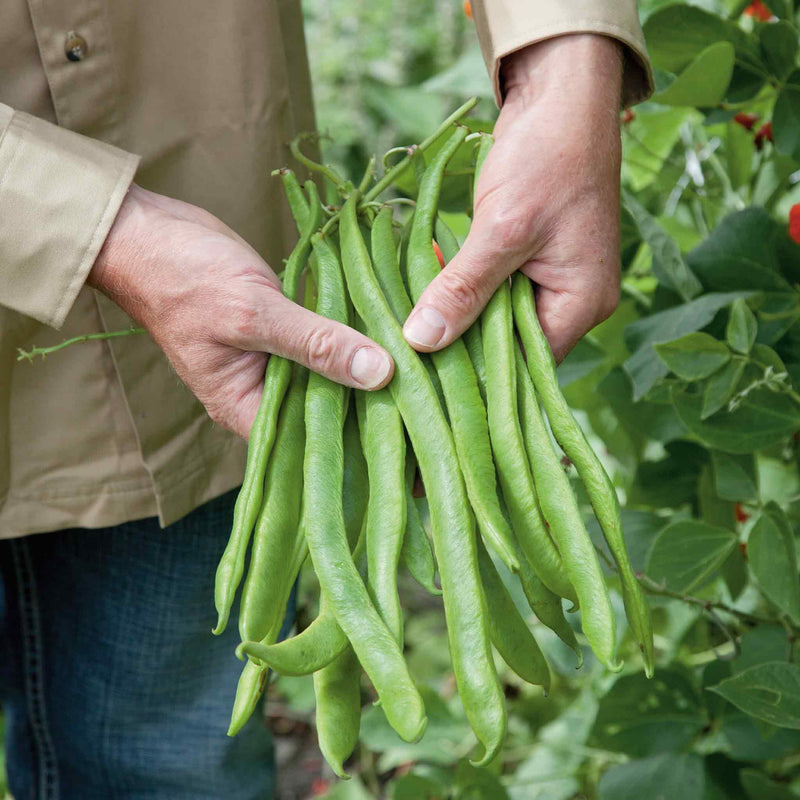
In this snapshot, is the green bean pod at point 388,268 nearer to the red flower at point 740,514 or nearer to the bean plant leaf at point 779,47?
the bean plant leaf at point 779,47

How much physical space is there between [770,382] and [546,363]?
1.30 ft

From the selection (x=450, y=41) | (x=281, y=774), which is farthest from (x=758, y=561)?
(x=450, y=41)

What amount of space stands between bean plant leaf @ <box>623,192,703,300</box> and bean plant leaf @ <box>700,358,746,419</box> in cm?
14

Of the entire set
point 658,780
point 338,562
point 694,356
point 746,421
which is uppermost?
point 338,562

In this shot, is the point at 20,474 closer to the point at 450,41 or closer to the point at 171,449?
the point at 171,449

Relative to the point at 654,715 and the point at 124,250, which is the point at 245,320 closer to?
the point at 124,250

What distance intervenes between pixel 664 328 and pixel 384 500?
57cm

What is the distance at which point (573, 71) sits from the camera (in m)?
1.04

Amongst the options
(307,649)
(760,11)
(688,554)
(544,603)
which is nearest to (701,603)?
(688,554)

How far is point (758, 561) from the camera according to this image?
118 centimetres

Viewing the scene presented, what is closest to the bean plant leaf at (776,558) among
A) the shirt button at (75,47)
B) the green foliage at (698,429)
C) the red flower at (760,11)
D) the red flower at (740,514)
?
the green foliage at (698,429)

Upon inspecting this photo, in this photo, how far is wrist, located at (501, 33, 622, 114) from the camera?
104 centimetres

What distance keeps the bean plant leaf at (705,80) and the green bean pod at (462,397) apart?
37cm

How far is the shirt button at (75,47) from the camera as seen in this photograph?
44.3 inches
